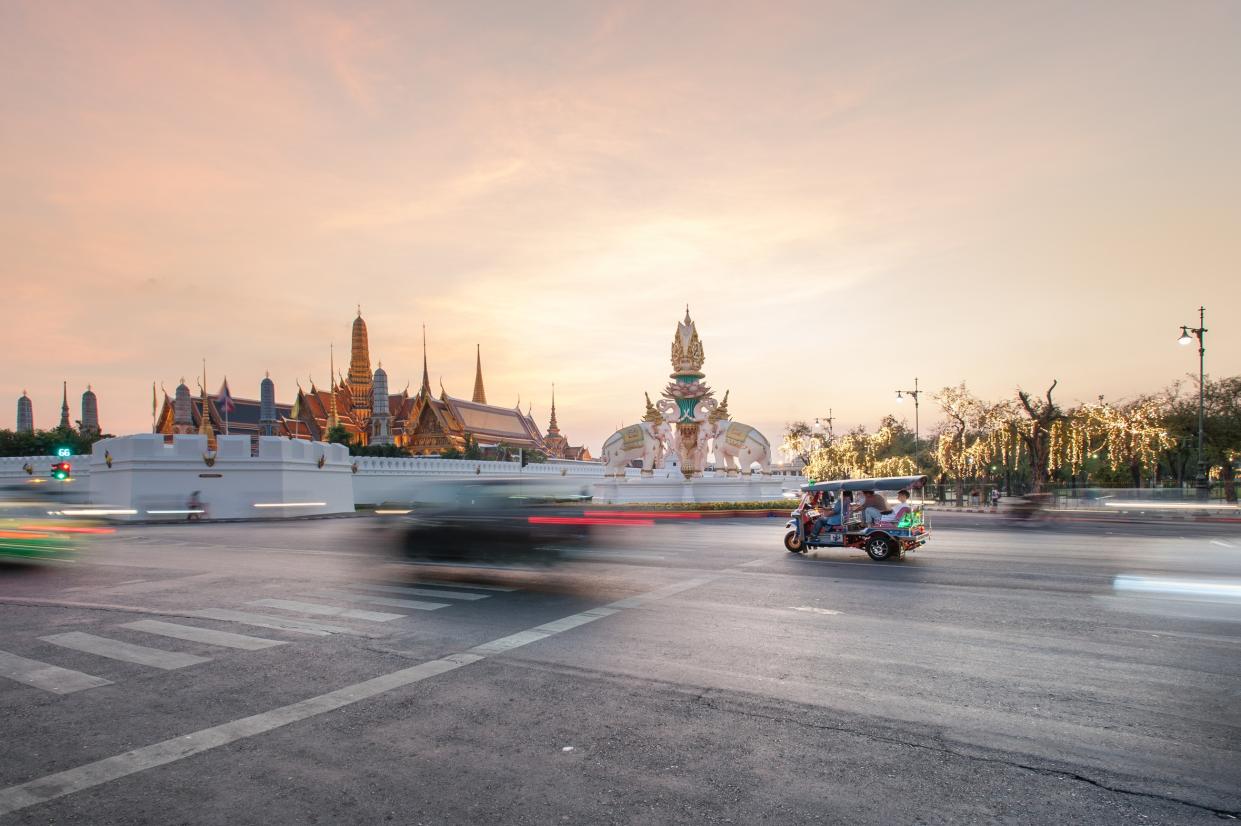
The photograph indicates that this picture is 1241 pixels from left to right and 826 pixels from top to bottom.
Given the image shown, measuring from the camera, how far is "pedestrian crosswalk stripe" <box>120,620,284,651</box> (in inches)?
316

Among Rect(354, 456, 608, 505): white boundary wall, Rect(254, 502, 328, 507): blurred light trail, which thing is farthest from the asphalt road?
Rect(354, 456, 608, 505): white boundary wall

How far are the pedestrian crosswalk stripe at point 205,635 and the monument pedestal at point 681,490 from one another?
29.9m

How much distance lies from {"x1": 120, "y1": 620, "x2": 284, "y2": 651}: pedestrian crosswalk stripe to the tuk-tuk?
11.9 metres

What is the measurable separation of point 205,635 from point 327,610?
1621 millimetres

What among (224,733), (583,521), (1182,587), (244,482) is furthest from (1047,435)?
(224,733)

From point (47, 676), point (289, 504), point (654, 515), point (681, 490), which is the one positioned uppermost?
point (47, 676)

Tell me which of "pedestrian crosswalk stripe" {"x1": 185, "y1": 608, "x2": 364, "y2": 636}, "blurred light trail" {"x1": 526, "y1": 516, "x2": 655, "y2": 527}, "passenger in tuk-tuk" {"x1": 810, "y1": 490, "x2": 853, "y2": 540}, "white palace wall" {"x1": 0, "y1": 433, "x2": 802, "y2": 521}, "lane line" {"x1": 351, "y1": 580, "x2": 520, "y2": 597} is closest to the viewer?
"pedestrian crosswalk stripe" {"x1": 185, "y1": 608, "x2": 364, "y2": 636}

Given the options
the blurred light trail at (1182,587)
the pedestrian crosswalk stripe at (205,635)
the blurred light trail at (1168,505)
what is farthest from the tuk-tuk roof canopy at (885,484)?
the blurred light trail at (1168,505)

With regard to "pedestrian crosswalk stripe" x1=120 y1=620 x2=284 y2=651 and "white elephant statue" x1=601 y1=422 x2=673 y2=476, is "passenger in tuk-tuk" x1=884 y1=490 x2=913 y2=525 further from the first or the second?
"white elephant statue" x1=601 y1=422 x2=673 y2=476

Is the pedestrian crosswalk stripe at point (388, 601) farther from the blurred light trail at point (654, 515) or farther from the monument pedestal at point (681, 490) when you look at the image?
the monument pedestal at point (681, 490)

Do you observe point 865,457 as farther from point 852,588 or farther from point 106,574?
point 106,574

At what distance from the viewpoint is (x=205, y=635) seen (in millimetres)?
8500

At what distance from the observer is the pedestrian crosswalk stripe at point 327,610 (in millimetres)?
9367

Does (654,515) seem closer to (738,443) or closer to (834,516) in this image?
(738,443)
